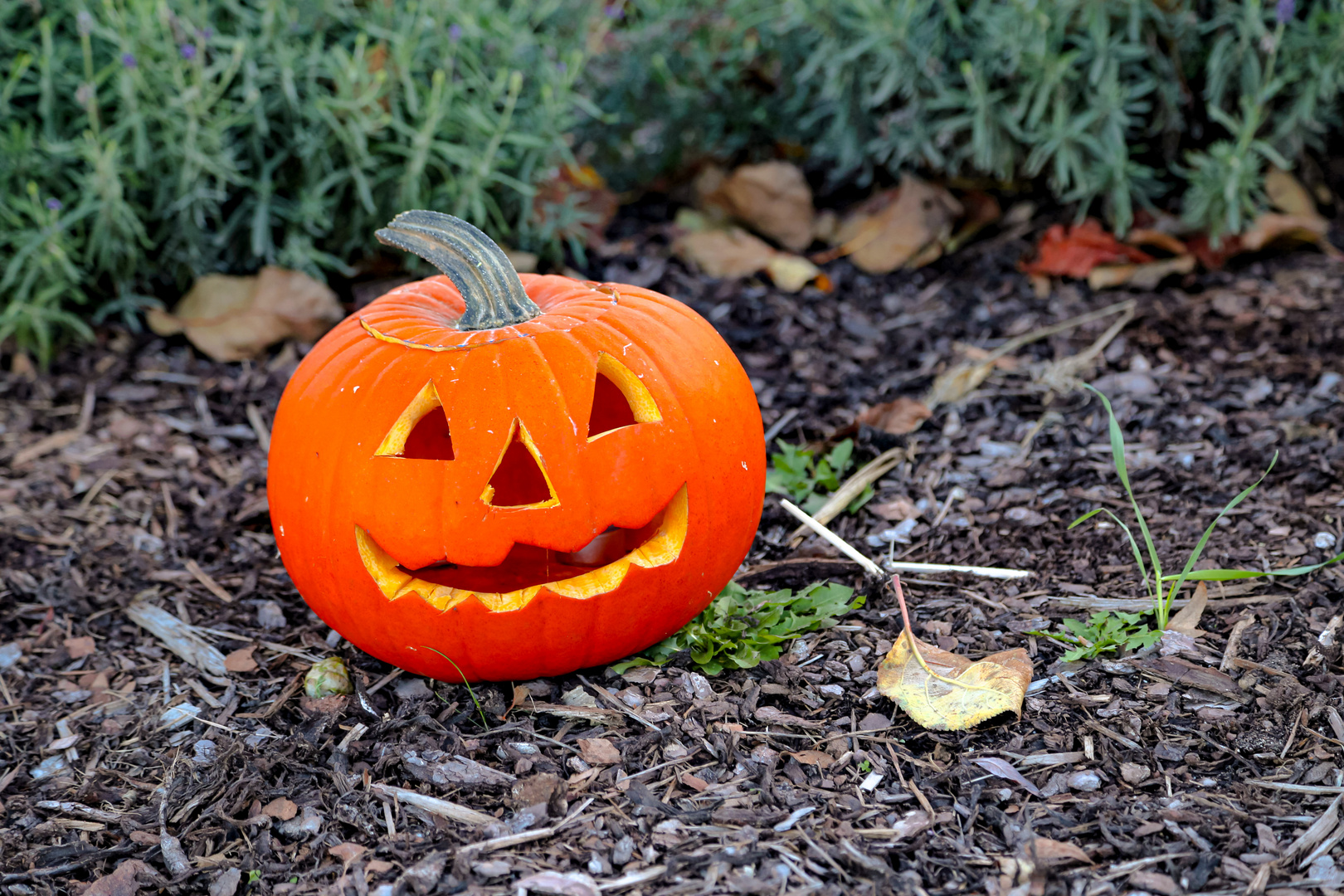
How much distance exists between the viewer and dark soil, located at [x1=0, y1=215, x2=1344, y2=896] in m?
1.83

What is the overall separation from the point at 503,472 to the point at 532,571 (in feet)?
0.71

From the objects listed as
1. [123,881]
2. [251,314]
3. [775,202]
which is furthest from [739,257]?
[123,881]

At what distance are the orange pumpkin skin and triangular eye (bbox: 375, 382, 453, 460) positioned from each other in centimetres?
2

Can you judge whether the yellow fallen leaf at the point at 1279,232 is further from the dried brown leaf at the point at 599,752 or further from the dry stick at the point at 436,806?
the dry stick at the point at 436,806

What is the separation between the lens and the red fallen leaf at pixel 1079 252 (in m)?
4.07

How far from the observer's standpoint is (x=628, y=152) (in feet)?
16.7

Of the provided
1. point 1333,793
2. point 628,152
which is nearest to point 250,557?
point 1333,793

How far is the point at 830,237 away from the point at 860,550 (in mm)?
2177

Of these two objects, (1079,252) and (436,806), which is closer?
(436,806)

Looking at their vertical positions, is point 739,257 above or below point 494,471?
below

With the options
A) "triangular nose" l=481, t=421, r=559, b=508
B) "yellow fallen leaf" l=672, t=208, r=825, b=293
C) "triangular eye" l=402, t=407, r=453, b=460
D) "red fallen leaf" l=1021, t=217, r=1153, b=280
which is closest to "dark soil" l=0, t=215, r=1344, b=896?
"triangular nose" l=481, t=421, r=559, b=508

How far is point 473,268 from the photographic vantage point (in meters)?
2.19

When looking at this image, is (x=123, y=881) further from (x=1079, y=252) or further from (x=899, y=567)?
(x=1079, y=252)

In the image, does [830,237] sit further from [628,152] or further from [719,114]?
[628,152]
